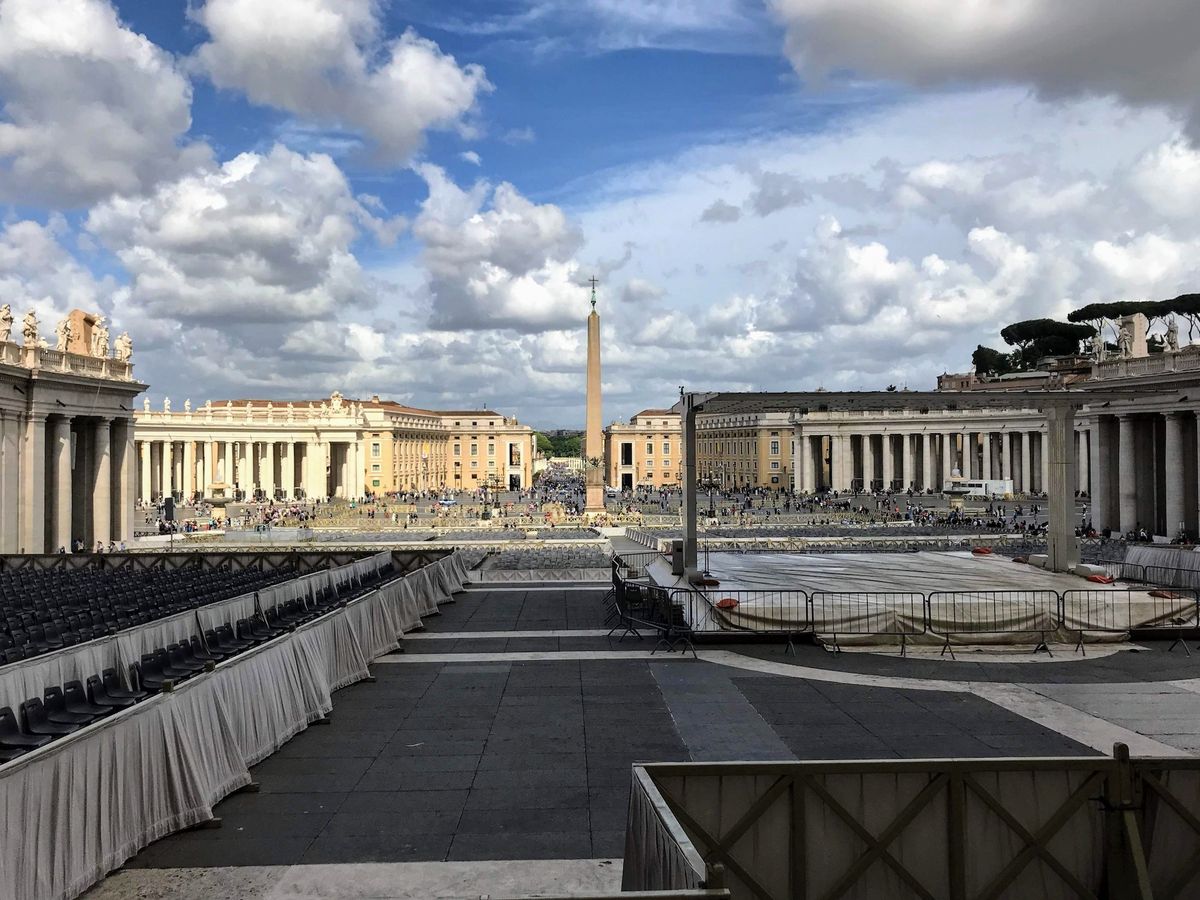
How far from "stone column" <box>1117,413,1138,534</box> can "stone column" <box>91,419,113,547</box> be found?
55.7 m

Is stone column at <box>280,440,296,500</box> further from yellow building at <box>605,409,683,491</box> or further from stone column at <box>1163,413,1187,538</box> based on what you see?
stone column at <box>1163,413,1187,538</box>

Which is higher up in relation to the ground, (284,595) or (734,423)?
(734,423)

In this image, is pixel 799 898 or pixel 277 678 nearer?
pixel 799 898

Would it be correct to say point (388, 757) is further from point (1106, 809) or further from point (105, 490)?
point (105, 490)

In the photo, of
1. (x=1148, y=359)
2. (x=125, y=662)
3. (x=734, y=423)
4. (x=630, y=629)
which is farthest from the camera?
(x=734, y=423)

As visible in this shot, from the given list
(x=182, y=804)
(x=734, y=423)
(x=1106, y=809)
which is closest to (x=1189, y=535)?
(x=1106, y=809)

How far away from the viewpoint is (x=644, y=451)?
178 metres

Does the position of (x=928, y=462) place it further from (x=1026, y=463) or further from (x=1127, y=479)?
(x=1127, y=479)

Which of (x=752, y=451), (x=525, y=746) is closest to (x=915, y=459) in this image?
(x=752, y=451)

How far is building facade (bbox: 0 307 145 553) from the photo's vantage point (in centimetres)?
4262

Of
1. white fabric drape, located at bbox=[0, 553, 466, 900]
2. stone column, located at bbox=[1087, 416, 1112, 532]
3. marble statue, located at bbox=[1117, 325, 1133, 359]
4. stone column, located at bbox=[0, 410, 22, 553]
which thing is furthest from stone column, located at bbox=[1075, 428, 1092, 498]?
white fabric drape, located at bbox=[0, 553, 466, 900]

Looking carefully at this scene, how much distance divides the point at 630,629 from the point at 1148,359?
4030cm

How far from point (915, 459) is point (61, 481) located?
10764cm

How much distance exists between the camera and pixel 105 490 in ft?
166
